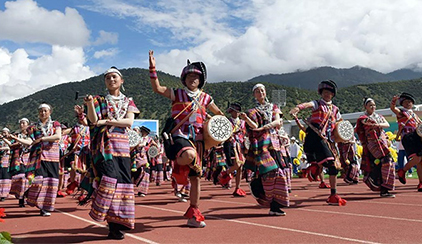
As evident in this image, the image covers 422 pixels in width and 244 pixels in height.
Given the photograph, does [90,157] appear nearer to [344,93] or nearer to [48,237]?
[48,237]

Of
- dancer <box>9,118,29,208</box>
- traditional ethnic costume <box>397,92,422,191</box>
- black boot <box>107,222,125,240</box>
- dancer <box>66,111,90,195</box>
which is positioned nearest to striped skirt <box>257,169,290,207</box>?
black boot <box>107,222,125,240</box>

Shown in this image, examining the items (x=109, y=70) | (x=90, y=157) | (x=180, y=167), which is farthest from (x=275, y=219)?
(x=109, y=70)

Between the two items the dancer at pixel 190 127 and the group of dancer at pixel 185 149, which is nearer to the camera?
the group of dancer at pixel 185 149

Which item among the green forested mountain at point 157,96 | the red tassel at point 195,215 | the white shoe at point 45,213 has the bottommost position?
the white shoe at point 45,213

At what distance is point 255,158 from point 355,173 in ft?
22.0

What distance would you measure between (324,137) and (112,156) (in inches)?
164

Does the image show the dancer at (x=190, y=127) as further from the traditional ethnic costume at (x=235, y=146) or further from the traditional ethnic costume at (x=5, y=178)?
the traditional ethnic costume at (x=5, y=178)

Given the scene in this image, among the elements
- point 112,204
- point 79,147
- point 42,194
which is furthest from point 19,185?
point 112,204

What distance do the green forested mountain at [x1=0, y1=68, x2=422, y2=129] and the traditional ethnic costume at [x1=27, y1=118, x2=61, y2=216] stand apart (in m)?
62.2

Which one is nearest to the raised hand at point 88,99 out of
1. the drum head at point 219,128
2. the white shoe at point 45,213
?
the drum head at point 219,128

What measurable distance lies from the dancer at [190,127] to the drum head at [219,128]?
16cm

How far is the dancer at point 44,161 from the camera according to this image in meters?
7.63

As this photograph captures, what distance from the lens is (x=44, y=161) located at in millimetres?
7844

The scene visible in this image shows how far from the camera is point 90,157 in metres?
5.27
